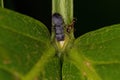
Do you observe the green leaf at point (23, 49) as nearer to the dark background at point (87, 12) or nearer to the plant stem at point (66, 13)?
the plant stem at point (66, 13)

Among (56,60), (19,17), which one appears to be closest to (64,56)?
(56,60)

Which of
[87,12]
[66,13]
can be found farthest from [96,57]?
[87,12]

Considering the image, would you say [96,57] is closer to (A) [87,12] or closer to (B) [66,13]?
(B) [66,13]

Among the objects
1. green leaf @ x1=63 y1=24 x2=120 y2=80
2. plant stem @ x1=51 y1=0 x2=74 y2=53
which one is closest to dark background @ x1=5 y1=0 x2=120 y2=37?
plant stem @ x1=51 y1=0 x2=74 y2=53

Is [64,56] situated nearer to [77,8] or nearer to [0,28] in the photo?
[0,28]

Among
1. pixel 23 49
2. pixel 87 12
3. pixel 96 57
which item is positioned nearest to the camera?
pixel 23 49

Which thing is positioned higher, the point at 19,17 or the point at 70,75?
the point at 19,17
